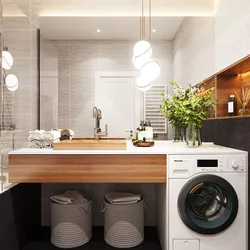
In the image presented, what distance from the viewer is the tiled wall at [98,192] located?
8.74 feet

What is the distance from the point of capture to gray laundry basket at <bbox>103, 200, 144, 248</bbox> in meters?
2.28

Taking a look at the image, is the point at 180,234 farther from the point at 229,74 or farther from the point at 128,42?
the point at 128,42

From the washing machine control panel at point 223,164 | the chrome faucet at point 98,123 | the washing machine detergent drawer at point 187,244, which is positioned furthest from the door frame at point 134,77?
the washing machine detergent drawer at point 187,244

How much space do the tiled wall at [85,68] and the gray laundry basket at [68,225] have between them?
82 centimetres

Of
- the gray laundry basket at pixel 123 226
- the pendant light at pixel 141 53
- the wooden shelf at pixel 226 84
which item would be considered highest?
the pendant light at pixel 141 53

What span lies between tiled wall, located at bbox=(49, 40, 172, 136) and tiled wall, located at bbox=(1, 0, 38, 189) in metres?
0.29

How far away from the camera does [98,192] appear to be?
2.67 metres

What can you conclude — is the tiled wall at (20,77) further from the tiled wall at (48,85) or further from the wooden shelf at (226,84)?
the wooden shelf at (226,84)

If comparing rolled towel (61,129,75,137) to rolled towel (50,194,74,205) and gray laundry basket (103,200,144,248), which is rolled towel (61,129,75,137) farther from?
gray laundry basket (103,200,144,248)

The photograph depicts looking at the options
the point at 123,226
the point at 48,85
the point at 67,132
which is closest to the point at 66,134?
the point at 67,132

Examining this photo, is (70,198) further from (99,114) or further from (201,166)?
(201,166)

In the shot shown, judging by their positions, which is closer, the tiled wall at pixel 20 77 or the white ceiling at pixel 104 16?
the tiled wall at pixel 20 77

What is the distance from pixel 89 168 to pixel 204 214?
100 cm

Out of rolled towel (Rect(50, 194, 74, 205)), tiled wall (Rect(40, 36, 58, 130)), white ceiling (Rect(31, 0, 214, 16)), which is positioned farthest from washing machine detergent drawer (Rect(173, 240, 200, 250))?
white ceiling (Rect(31, 0, 214, 16))
